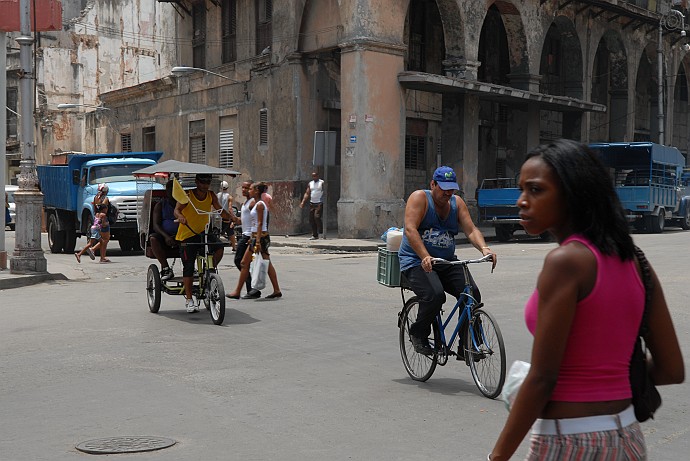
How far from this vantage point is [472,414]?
22.1 ft

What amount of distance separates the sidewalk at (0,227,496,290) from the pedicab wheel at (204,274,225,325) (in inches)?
220

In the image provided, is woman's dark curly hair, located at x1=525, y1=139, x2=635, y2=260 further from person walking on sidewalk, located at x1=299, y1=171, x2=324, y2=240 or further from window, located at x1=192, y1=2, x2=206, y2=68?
window, located at x1=192, y1=2, x2=206, y2=68

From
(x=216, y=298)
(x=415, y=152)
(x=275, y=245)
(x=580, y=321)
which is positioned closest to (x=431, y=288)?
(x=216, y=298)

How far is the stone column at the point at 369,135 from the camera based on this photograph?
26.1 metres

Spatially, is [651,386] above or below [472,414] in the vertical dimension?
above

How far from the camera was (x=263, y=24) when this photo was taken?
30875 millimetres

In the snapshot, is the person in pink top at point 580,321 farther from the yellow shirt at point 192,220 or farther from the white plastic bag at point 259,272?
the white plastic bag at point 259,272

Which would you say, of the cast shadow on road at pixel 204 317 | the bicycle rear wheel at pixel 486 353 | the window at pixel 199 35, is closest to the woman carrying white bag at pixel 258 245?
the cast shadow on road at pixel 204 317

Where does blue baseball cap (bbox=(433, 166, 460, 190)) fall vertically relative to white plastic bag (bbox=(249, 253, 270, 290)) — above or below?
above

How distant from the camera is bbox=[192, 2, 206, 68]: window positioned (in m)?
34.5

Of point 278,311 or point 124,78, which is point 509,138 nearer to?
point 278,311

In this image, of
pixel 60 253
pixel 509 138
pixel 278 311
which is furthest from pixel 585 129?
pixel 278 311

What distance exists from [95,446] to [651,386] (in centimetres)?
404

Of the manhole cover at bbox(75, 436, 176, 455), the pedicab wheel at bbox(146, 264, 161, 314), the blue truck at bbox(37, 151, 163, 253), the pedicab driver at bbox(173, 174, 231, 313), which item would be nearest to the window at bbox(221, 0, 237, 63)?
the blue truck at bbox(37, 151, 163, 253)
